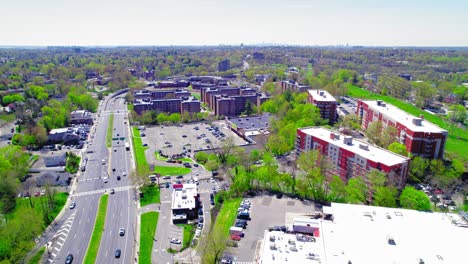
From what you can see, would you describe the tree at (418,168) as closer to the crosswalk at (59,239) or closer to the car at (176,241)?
the car at (176,241)

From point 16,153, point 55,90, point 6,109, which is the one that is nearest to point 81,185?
point 16,153

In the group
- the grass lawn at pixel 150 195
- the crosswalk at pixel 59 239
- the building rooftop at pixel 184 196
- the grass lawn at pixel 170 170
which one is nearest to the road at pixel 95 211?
the crosswalk at pixel 59 239

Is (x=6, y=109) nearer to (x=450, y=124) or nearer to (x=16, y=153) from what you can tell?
(x=16, y=153)

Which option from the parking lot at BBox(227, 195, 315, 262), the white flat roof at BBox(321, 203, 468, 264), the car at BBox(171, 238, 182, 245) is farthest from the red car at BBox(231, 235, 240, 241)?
the white flat roof at BBox(321, 203, 468, 264)

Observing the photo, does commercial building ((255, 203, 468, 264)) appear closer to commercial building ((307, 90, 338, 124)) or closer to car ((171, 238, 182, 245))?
car ((171, 238, 182, 245))

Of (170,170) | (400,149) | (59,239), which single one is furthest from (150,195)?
(400,149)

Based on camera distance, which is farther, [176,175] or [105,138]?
[105,138]
